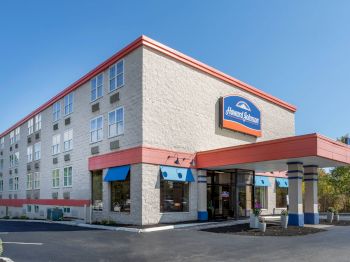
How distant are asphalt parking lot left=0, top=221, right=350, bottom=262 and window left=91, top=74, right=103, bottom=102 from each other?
13.2 m

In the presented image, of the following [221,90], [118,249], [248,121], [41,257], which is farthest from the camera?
[248,121]

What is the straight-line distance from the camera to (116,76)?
90.2 feet

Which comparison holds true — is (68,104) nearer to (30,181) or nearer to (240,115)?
(30,181)

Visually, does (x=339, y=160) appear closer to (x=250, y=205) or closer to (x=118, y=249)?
(x=250, y=205)

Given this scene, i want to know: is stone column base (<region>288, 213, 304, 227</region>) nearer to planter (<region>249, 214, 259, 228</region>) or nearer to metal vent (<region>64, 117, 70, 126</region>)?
planter (<region>249, 214, 259, 228</region>)

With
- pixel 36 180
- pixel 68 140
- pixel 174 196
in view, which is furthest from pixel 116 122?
pixel 36 180

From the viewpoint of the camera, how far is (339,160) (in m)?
23.2

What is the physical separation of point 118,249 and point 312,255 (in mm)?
7194

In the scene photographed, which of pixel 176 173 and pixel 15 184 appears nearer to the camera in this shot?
pixel 176 173

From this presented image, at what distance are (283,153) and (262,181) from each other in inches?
477

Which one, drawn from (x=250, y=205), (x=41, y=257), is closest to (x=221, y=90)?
(x=250, y=205)

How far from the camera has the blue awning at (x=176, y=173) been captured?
2463cm

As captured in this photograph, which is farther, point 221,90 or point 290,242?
point 221,90

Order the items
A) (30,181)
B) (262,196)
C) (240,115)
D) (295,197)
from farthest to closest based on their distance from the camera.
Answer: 1. (30,181)
2. (262,196)
3. (240,115)
4. (295,197)
